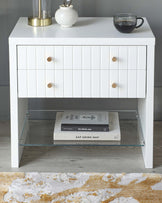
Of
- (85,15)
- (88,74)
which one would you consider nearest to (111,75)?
(88,74)

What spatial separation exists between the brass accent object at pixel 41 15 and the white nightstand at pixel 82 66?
123 mm

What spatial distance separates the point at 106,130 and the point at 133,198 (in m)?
0.49

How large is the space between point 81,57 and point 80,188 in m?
0.65

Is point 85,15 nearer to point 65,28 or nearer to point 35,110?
point 65,28

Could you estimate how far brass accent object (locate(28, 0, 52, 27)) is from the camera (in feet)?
8.91

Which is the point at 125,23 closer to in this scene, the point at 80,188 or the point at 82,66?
the point at 82,66

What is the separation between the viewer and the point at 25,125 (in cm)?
284

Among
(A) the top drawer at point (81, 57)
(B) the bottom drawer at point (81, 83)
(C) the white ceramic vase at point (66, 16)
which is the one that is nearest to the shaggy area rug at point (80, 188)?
(B) the bottom drawer at point (81, 83)

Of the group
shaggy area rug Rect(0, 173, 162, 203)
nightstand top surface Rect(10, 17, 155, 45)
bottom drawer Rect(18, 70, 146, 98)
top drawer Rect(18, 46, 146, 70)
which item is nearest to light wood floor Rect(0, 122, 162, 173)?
shaggy area rug Rect(0, 173, 162, 203)

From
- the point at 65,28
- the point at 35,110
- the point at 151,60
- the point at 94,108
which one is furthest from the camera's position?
the point at 94,108

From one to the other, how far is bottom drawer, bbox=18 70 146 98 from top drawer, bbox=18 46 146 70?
0.03 metres

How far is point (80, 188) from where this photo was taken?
2.42 meters

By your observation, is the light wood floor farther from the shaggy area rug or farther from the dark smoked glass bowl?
the dark smoked glass bowl

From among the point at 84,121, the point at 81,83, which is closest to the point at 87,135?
the point at 84,121
